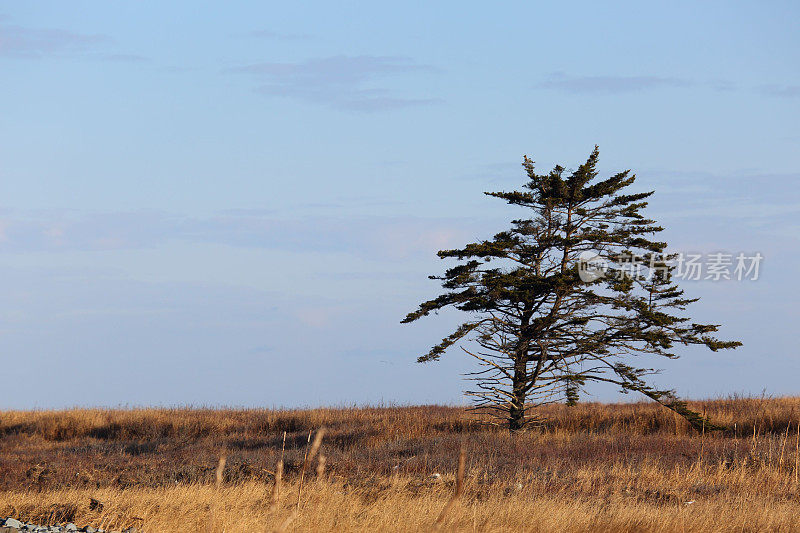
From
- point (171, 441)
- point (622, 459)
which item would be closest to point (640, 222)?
point (622, 459)

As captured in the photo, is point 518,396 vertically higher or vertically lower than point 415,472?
higher

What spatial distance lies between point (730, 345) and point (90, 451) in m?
15.8

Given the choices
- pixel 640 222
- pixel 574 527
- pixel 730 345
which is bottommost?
pixel 574 527

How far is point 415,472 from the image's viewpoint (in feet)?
39.4

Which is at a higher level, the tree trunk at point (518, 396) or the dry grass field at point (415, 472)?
the tree trunk at point (518, 396)

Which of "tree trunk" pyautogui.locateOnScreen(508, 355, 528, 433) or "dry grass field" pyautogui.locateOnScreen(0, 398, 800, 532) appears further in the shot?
"tree trunk" pyautogui.locateOnScreen(508, 355, 528, 433)

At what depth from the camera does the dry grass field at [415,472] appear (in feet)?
25.3

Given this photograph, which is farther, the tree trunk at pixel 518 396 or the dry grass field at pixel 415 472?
the tree trunk at pixel 518 396

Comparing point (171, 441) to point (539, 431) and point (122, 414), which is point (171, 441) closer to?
point (122, 414)

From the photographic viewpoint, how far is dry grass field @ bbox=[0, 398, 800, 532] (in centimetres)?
772

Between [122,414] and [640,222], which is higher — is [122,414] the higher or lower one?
the lower one

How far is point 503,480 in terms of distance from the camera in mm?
10758

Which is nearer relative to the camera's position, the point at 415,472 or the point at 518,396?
the point at 415,472

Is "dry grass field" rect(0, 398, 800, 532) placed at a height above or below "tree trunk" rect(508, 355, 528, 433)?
below
